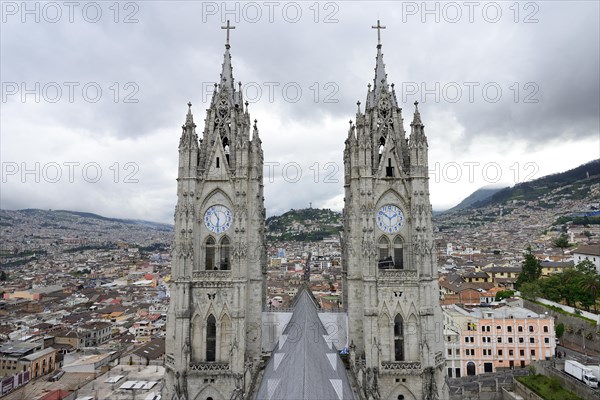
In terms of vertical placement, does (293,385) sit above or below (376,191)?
below

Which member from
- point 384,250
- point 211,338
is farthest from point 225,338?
point 384,250

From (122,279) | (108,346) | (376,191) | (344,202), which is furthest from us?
(122,279)

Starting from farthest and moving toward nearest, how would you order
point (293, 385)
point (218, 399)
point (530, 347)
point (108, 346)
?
point (108, 346), point (530, 347), point (218, 399), point (293, 385)

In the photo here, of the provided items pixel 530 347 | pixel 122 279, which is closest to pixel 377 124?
pixel 530 347

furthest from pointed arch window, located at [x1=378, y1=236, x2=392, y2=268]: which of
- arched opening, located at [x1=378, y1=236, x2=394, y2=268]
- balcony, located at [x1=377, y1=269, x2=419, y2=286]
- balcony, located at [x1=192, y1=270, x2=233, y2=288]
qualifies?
balcony, located at [x1=192, y1=270, x2=233, y2=288]

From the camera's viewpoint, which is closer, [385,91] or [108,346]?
[385,91]

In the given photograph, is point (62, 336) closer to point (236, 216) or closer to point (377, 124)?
point (236, 216)

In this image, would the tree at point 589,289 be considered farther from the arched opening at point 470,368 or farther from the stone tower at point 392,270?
the stone tower at point 392,270
